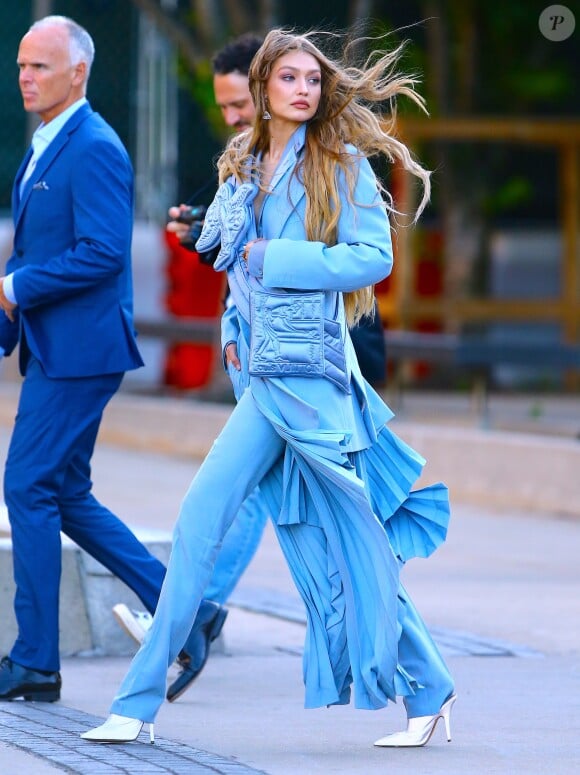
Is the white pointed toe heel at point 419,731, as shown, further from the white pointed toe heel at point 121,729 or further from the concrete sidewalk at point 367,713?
the white pointed toe heel at point 121,729

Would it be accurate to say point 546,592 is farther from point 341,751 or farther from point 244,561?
point 341,751

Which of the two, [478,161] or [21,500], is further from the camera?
[478,161]

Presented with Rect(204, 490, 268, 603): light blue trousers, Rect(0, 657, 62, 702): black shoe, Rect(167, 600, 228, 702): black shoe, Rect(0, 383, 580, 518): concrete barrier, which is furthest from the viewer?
Rect(0, 383, 580, 518): concrete barrier

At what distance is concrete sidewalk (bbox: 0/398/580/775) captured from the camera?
4523mm

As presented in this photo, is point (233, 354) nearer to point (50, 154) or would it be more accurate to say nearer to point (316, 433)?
point (316, 433)

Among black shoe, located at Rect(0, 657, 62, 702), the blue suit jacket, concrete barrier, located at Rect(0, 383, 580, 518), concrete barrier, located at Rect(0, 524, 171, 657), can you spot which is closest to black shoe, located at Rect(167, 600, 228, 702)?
black shoe, located at Rect(0, 657, 62, 702)

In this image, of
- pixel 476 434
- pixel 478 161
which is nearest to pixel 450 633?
pixel 476 434

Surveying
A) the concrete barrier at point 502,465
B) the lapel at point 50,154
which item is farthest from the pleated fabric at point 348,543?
the concrete barrier at point 502,465

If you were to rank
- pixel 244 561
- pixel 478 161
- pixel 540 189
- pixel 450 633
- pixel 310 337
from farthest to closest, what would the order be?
pixel 540 189, pixel 478 161, pixel 450 633, pixel 244 561, pixel 310 337

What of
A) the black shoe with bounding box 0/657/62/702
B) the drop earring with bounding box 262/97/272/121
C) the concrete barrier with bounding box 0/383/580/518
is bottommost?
the concrete barrier with bounding box 0/383/580/518

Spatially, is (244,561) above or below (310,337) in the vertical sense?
below

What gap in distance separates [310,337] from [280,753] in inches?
41.3

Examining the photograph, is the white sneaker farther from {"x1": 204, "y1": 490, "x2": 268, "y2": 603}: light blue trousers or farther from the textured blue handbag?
Answer: the textured blue handbag

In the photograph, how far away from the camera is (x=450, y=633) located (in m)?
6.74
